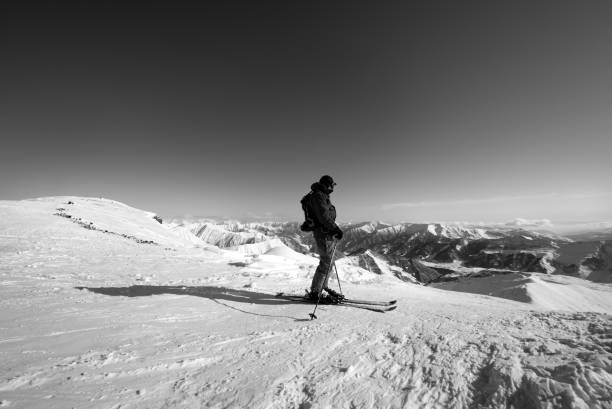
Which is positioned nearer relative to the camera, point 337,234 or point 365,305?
point 365,305


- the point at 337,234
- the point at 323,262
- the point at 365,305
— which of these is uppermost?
the point at 337,234

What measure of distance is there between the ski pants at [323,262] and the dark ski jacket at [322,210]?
0.99 ft

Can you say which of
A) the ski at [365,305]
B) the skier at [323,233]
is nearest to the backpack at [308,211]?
the skier at [323,233]

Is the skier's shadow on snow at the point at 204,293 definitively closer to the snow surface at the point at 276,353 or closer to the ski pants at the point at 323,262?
the snow surface at the point at 276,353

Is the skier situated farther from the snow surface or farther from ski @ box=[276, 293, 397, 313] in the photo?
the snow surface

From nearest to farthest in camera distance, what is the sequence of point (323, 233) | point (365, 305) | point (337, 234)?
point (365, 305) → point (337, 234) → point (323, 233)

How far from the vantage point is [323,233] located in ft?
27.2

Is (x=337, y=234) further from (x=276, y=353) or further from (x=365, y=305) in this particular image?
(x=276, y=353)

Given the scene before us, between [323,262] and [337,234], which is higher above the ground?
[337,234]

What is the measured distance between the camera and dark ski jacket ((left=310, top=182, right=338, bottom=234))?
8.04 meters

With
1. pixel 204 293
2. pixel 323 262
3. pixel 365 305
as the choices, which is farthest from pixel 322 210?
pixel 204 293

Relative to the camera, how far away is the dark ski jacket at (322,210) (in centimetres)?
804

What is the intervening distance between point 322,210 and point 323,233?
2.43ft

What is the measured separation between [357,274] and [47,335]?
13504 mm
